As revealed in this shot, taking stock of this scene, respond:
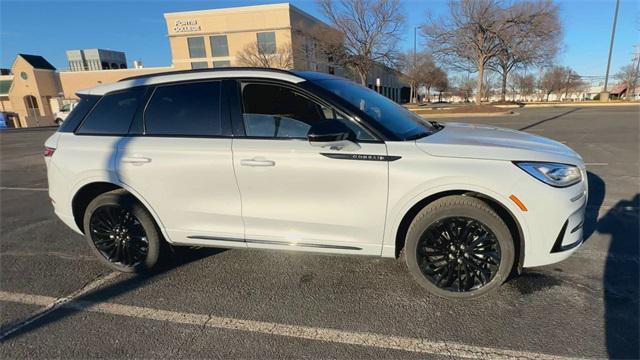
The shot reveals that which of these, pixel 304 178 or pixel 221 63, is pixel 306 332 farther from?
pixel 221 63

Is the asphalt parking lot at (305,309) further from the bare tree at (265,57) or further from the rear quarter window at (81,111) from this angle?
the bare tree at (265,57)

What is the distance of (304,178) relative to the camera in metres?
2.74

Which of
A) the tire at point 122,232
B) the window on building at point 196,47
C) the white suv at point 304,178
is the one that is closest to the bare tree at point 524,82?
the window on building at point 196,47

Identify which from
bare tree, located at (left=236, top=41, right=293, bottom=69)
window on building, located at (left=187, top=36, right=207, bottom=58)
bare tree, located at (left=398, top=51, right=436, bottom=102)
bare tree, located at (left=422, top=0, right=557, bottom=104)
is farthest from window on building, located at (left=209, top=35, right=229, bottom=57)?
bare tree, located at (left=422, top=0, right=557, bottom=104)

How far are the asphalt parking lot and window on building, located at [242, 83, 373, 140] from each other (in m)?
1.37

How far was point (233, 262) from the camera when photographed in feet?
11.6

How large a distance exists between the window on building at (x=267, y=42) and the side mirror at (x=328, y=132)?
1825 inches

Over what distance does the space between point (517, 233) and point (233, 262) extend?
8.60 feet

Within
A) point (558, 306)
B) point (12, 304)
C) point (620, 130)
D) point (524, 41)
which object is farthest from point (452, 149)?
point (524, 41)

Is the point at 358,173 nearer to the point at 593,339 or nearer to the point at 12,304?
the point at 593,339

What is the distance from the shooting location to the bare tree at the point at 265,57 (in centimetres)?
4312

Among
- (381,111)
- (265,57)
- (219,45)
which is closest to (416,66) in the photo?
(265,57)

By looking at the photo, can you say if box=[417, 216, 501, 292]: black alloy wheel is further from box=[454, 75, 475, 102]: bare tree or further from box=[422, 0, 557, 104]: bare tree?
box=[454, 75, 475, 102]: bare tree

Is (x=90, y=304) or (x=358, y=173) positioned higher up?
(x=358, y=173)
